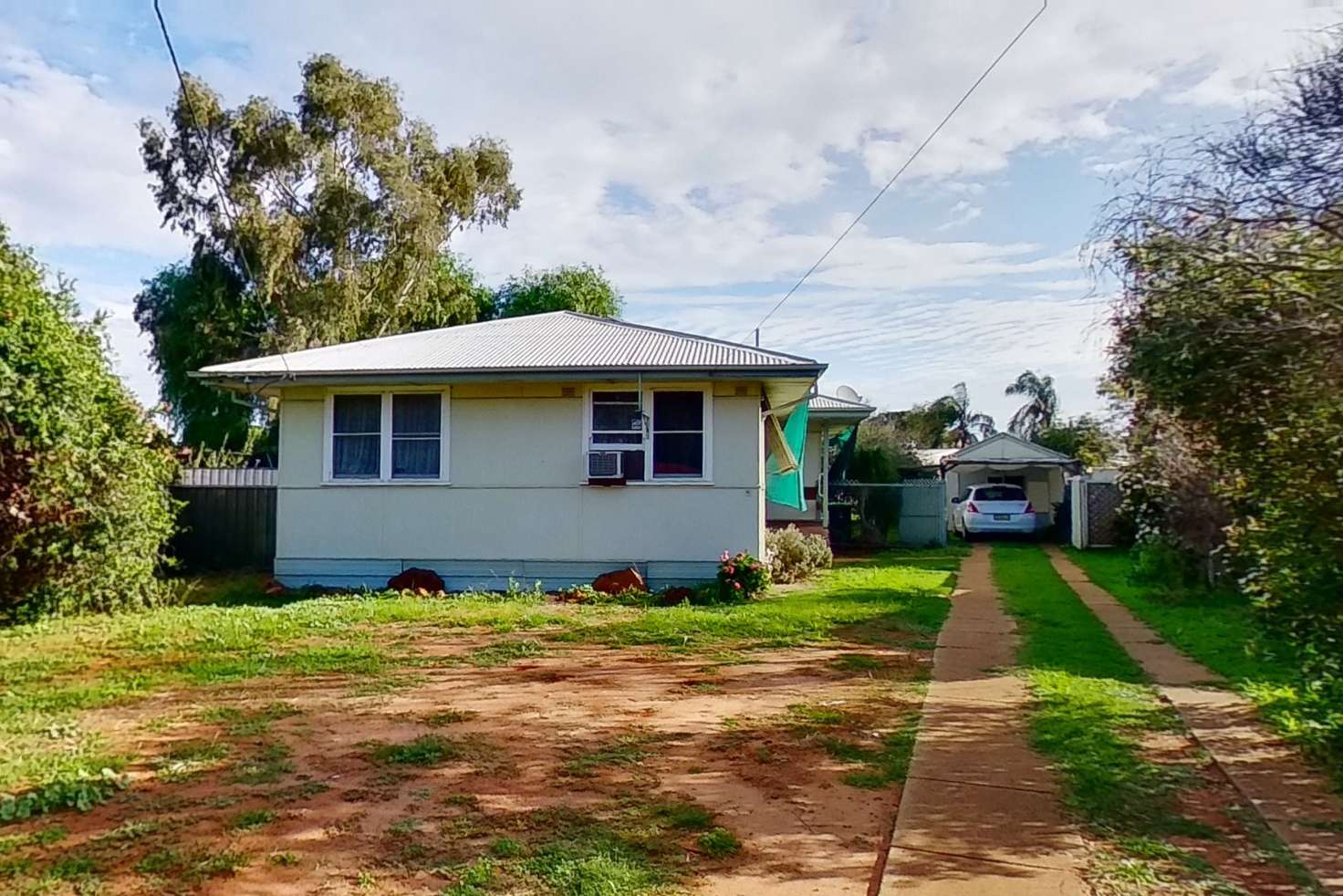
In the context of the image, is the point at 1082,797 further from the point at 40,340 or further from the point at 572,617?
the point at 40,340

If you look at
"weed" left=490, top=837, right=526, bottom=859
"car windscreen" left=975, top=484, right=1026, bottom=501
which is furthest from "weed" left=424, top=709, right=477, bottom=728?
"car windscreen" left=975, top=484, right=1026, bottom=501

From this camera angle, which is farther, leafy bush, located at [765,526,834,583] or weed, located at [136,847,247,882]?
leafy bush, located at [765,526,834,583]

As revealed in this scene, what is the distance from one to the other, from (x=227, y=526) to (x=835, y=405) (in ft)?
38.6

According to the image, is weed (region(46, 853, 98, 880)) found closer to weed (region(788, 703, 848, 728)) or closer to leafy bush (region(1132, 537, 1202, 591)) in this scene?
weed (region(788, 703, 848, 728))

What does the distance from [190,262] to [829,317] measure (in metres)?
17.9

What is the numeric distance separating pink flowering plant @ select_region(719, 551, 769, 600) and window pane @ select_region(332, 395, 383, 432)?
506cm

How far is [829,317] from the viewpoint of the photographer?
64.3ft

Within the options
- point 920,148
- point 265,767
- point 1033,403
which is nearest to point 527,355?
point 920,148

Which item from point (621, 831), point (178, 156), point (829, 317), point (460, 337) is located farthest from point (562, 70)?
point (178, 156)

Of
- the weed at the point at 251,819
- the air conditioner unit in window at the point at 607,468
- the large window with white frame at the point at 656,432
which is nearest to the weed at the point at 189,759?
the weed at the point at 251,819

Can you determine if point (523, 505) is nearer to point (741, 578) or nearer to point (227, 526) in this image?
point (741, 578)

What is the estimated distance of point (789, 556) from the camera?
14.1 m

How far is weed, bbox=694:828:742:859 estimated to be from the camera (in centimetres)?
377

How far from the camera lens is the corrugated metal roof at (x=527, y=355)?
1186 centimetres
